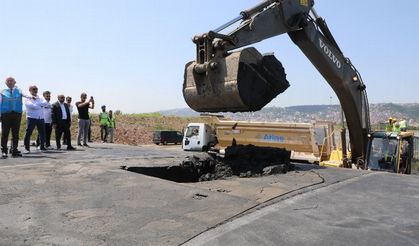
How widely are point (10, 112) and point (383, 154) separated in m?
9.17

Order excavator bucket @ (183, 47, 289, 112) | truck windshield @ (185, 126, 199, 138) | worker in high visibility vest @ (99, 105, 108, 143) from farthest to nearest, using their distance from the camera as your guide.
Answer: worker in high visibility vest @ (99, 105, 108, 143) → truck windshield @ (185, 126, 199, 138) → excavator bucket @ (183, 47, 289, 112)

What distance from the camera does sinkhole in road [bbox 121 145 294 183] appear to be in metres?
7.86

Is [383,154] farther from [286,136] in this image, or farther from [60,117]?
[60,117]

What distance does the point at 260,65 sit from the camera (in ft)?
25.8

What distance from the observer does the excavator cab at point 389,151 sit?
463 inches

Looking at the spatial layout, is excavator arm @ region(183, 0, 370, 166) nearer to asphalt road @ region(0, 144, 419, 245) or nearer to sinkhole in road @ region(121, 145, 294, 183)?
sinkhole in road @ region(121, 145, 294, 183)

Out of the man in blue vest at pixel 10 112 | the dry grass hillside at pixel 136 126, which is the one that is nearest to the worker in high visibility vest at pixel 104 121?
the dry grass hillside at pixel 136 126

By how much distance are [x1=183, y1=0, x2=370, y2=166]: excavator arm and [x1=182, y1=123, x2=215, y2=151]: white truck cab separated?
8.60 metres

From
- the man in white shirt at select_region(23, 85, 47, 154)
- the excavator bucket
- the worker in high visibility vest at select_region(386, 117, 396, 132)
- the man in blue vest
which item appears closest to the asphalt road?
the excavator bucket

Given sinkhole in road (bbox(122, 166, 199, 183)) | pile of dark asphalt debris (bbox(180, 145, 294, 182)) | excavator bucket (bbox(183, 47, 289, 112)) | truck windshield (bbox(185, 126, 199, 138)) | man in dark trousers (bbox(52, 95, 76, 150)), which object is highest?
excavator bucket (bbox(183, 47, 289, 112))

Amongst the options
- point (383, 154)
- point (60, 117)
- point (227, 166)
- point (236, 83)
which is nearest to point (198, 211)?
point (236, 83)

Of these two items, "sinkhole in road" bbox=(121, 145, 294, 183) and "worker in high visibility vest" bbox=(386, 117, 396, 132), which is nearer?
"sinkhole in road" bbox=(121, 145, 294, 183)

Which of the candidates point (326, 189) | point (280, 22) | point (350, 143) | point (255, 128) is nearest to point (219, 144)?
point (255, 128)

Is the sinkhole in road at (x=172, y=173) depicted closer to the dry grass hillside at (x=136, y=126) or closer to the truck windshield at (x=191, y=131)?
the truck windshield at (x=191, y=131)
